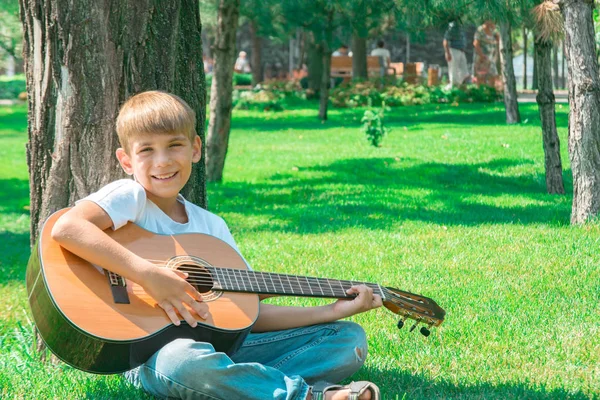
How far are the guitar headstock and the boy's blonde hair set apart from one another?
3.14 ft

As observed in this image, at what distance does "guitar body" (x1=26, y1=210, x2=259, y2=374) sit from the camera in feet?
8.56

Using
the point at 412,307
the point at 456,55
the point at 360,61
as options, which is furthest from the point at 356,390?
the point at 360,61

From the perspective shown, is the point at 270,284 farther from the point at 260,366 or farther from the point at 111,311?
the point at 111,311

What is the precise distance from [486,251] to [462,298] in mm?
1274

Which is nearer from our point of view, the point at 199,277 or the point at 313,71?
the point at 199,277

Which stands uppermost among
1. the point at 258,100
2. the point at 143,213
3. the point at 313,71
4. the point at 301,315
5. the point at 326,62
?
the point at 313,71

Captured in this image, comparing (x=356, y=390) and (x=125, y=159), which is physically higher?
(x=125, y=159)

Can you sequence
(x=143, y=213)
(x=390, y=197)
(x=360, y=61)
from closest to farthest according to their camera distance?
(x=143, y=213)
(x=390, y=197)
(x=360, y=61)

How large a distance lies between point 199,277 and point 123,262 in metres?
0.32

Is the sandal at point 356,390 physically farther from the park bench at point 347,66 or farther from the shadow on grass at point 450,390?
the park bench at point 347,66

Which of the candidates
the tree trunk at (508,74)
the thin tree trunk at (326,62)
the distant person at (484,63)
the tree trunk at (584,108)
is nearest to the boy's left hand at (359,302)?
the tree trunk at (584,108)

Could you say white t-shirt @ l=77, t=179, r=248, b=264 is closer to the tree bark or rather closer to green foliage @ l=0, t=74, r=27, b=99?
the tree bark

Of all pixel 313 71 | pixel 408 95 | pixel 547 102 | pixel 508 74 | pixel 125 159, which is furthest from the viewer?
pixel 313 71

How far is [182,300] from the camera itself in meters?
2.72
